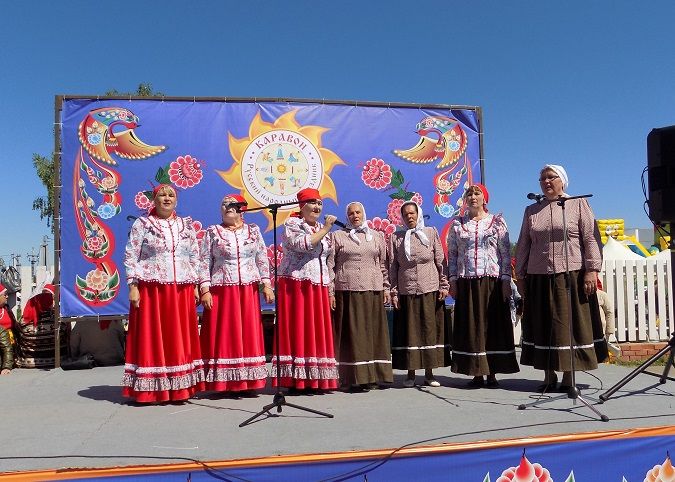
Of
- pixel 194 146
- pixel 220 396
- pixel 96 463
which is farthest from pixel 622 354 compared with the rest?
pixel 96 463

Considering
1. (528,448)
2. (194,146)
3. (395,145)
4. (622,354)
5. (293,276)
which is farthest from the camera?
(622,354)

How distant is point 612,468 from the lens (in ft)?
9.53

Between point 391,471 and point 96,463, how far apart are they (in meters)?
1.39

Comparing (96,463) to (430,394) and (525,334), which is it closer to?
(430,394)

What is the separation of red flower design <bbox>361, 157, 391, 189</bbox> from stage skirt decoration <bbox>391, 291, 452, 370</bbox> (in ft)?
6.88

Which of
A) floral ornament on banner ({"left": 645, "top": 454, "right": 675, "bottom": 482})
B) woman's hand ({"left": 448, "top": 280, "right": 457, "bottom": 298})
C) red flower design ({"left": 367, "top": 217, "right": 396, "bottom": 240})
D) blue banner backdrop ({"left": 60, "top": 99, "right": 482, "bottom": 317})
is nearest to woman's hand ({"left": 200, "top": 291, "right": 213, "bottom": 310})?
blue banner backdrop ({"left": 60, "top": 99, "right": 482, "bottom": 317})

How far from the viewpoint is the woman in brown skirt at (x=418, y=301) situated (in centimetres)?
A: 445

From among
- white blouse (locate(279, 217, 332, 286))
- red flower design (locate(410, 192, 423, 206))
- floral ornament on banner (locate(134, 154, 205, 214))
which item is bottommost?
white blouse (locate(279, 217, 332, 286))

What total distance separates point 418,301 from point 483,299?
51 centimetres

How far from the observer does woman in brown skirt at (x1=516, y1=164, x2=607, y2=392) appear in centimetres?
408

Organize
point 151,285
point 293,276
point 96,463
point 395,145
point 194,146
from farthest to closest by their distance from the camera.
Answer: point 395,145 < point 194,146 < point 293,276 < point 151,285 < point 96,463

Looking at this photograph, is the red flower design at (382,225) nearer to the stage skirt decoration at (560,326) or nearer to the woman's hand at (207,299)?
the stage skirt decoration at (560,326)

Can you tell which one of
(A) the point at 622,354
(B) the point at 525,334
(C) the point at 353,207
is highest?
(C) the point at 353,207

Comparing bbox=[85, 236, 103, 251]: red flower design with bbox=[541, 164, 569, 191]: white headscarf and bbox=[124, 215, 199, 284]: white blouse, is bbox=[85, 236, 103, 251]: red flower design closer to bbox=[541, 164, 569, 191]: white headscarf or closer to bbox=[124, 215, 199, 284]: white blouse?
bbox=[124, 215, 199, 284]: white blouse
